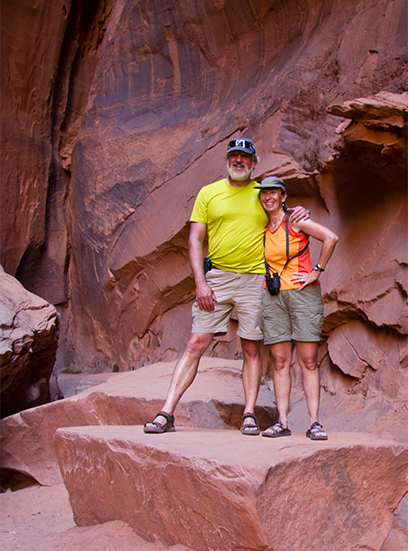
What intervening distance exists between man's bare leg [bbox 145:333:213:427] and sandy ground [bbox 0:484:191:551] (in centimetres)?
74

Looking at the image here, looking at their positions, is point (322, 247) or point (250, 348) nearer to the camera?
point (322, 247)

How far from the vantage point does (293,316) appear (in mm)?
2975

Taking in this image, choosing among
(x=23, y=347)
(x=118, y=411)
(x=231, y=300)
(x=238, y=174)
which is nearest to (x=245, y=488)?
(x=231, y=300)

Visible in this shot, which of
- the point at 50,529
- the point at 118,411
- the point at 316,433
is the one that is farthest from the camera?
the point at 118,411

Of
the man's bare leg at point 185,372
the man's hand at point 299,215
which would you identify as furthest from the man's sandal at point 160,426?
the man's hand at point 299,215

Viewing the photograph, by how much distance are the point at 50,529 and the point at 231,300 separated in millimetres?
1835

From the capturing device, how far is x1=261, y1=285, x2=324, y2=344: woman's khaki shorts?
9.62 feet

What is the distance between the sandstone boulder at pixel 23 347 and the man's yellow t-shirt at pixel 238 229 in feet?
7.97

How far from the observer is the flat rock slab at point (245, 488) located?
1.92m

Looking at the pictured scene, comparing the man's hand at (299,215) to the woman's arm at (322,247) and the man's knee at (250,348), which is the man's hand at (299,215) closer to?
the woman's arm at (322,247)

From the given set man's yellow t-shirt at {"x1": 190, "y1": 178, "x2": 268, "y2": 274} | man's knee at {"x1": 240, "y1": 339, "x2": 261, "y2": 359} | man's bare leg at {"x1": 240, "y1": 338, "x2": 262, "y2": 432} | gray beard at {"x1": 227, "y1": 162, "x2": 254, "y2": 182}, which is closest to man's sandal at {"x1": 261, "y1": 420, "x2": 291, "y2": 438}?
man's bare leg at {"x1": 240, "y1": 338, "x2": 262, "y2": 432}

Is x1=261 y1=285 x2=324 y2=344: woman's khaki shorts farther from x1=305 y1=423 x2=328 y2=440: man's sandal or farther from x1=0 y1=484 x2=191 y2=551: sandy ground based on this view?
x1=0 y1=484 x2=191 y2=551: sandy ground

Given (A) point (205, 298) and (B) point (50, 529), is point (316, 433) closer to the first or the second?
(A) point (205, 298)

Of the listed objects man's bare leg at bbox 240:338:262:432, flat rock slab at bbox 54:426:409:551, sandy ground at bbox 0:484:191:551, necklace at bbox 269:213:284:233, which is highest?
necklace at bbox 269:213:284:233
